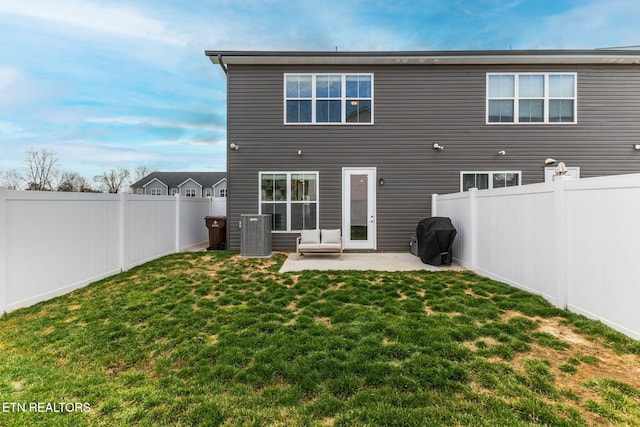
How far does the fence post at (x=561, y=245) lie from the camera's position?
12.9ft

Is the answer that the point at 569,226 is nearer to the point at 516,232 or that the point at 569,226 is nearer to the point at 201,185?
the point at 516,232

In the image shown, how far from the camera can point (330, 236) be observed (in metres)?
8.09

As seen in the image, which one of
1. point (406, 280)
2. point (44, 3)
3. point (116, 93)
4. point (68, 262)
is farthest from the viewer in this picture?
point (116, 93)

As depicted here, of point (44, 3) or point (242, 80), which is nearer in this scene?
point (44, 3)

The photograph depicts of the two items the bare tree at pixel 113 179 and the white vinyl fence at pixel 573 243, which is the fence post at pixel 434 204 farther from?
the bare tree at pixel 113 179

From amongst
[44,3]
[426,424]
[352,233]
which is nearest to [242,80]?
[44,3]

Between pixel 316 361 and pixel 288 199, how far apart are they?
6.52m

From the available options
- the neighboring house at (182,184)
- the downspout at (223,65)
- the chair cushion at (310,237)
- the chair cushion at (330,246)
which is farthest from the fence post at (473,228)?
the neighboring house at (182,184)

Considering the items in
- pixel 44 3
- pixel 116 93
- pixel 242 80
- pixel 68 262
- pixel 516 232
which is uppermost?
pixel 116 93

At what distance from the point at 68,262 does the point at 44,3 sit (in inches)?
271

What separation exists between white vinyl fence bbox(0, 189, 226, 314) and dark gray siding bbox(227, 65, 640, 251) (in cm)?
260

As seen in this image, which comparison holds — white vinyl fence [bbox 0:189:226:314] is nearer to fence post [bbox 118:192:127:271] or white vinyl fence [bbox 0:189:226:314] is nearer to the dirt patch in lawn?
fence post [bbox 118:192:127:271]

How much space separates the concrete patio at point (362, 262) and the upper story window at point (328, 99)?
4.01 m

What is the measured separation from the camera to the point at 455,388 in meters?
2.26
